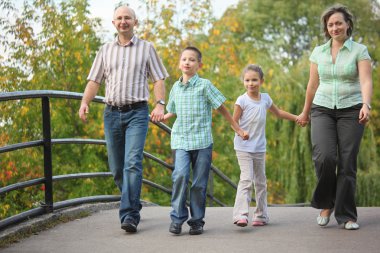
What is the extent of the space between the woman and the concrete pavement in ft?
1.04

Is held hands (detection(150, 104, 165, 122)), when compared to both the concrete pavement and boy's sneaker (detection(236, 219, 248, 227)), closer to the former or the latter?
the concrete pavement

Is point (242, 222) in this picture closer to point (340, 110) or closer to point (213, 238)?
point (213, 238)

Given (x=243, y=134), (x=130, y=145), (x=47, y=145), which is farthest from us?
(x=47, y=145)

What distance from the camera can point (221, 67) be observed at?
1858 cm

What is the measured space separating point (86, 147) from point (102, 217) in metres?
9.75

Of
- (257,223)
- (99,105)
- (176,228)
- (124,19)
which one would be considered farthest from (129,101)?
(99,105)

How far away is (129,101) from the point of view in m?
5.48

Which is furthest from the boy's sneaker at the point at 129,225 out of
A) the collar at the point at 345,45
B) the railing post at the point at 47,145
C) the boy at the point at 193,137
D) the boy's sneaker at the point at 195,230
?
the collar at the point at 345,45

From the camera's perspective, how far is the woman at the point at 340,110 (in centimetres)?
543

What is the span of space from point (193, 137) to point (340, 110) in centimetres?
119

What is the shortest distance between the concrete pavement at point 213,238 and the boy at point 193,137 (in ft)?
0.64

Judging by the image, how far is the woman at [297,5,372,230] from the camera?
214 inches

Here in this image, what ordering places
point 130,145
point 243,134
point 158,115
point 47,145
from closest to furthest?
point 158,115 → point 130,145 → point 243,134 → point 47,145

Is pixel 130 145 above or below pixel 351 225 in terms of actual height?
above
